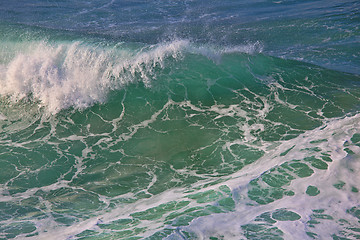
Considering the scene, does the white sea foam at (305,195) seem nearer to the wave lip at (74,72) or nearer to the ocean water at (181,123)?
the ocean water at (181,123)

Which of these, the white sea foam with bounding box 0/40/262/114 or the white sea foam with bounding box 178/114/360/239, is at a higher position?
the white sea foam with bounding box 0/40/262/114

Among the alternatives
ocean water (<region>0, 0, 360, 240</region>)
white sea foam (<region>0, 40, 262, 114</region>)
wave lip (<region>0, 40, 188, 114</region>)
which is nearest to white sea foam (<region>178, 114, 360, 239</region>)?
ocean water (<region>0, 0, 360, 240</region>)

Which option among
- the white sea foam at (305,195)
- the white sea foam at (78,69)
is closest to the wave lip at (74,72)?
the white sea foam at (78,69)

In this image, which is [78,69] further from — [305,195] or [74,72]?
[305,195]

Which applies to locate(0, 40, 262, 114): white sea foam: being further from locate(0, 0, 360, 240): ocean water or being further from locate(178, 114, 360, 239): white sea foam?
locate(178, 114, 360, 239): white sea foam

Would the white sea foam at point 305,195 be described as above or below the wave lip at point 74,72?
below

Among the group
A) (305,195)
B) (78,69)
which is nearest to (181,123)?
(305,195)

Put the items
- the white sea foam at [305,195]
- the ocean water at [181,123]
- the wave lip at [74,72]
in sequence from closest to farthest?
the white sea foam at [305,195], the ocean water at [181,123], the wave lip at [74,72]

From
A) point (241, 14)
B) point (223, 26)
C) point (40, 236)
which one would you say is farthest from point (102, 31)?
point (40, 236)
